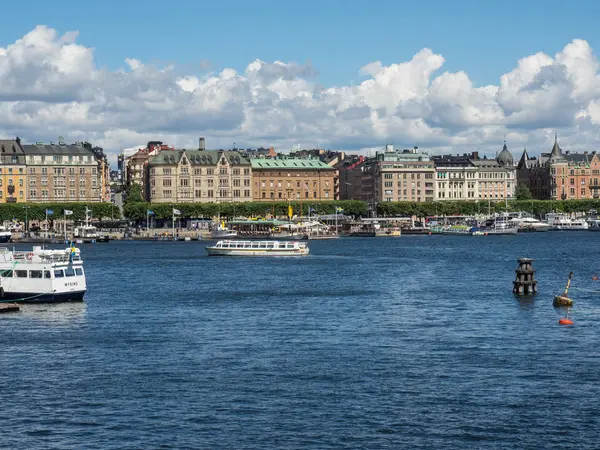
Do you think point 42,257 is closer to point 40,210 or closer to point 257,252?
point 257,252

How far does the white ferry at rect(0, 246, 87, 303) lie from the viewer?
195 ft

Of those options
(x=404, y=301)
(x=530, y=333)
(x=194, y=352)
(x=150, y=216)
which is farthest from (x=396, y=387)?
(x=150, y=216)

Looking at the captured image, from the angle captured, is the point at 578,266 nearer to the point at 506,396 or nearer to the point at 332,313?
the point at 332,313

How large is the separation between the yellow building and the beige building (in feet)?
2.78

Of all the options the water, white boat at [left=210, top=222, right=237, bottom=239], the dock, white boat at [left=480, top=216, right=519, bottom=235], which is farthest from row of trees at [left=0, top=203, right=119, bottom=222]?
the dock

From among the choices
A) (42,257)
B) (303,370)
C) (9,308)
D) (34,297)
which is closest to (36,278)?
(34,297)

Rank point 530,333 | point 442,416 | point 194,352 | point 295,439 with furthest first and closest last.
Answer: point 530,333 < point 194,352 < point 442,416 < point 295,439

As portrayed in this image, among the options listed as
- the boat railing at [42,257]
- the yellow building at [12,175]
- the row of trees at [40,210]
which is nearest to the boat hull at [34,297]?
the boat railing at [42,257]

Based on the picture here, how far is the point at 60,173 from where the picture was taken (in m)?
195

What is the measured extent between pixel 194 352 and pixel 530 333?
1463cm

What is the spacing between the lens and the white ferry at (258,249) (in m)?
116

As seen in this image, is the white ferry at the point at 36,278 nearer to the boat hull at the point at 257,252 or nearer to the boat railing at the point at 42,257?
the boat railing at the point at 42,257

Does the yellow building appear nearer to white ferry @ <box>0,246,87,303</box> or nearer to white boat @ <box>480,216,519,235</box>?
white boat @ <box>480,216,519,235</box>

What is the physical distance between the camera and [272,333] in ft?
162
